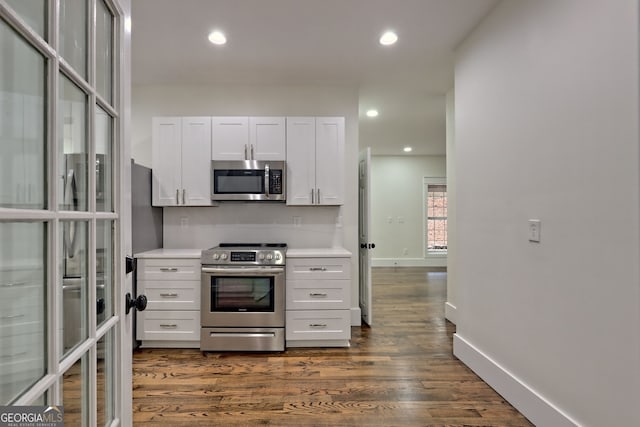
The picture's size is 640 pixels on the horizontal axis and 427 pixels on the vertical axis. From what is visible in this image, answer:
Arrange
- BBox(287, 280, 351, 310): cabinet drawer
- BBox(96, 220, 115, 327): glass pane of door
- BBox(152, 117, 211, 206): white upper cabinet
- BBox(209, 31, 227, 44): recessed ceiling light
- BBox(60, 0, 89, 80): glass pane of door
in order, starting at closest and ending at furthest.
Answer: BBox(60, 0, 89, 80): glass pane of door → BBox(96, 220, 115, 327): glass pane of door → BBox(209, 31, 227, 44): recessed ceiling light → BBox(287, 280, 351, 310): cabinet drawer → BBox(152, 117, 211, 206): white upper cabinet

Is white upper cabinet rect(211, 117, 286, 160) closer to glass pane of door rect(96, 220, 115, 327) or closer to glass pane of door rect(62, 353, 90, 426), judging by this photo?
glass pane of door rect(96, 220, 115, 327)

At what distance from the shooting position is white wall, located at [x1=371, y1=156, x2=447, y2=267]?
26.0 ft

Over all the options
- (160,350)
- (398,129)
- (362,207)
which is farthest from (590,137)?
(398,129)

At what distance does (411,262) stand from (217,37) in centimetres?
656

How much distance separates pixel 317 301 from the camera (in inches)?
123

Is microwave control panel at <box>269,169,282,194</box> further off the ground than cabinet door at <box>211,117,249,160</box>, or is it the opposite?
cabinet door at <box>211,117,249,160</box>

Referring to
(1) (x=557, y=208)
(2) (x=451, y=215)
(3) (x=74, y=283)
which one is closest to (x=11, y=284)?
(3) (x=74, y=283)

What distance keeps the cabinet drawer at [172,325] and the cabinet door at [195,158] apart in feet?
3.47

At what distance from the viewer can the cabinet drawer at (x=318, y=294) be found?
311 cm

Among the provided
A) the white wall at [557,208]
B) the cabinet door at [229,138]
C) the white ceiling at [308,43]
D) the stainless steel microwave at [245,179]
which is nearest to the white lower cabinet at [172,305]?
the stainless steel microwave at [245,179]

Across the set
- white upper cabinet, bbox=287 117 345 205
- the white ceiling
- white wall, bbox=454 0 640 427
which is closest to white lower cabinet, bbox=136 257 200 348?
white upper cabinet, bbox=287 117 345 205

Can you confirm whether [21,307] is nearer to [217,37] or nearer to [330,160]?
[217,37]

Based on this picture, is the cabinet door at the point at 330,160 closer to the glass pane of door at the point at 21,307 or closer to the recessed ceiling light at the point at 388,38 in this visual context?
the recessed ceiling light at the point at 388,38

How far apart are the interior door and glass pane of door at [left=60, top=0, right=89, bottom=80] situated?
9.83 ft
